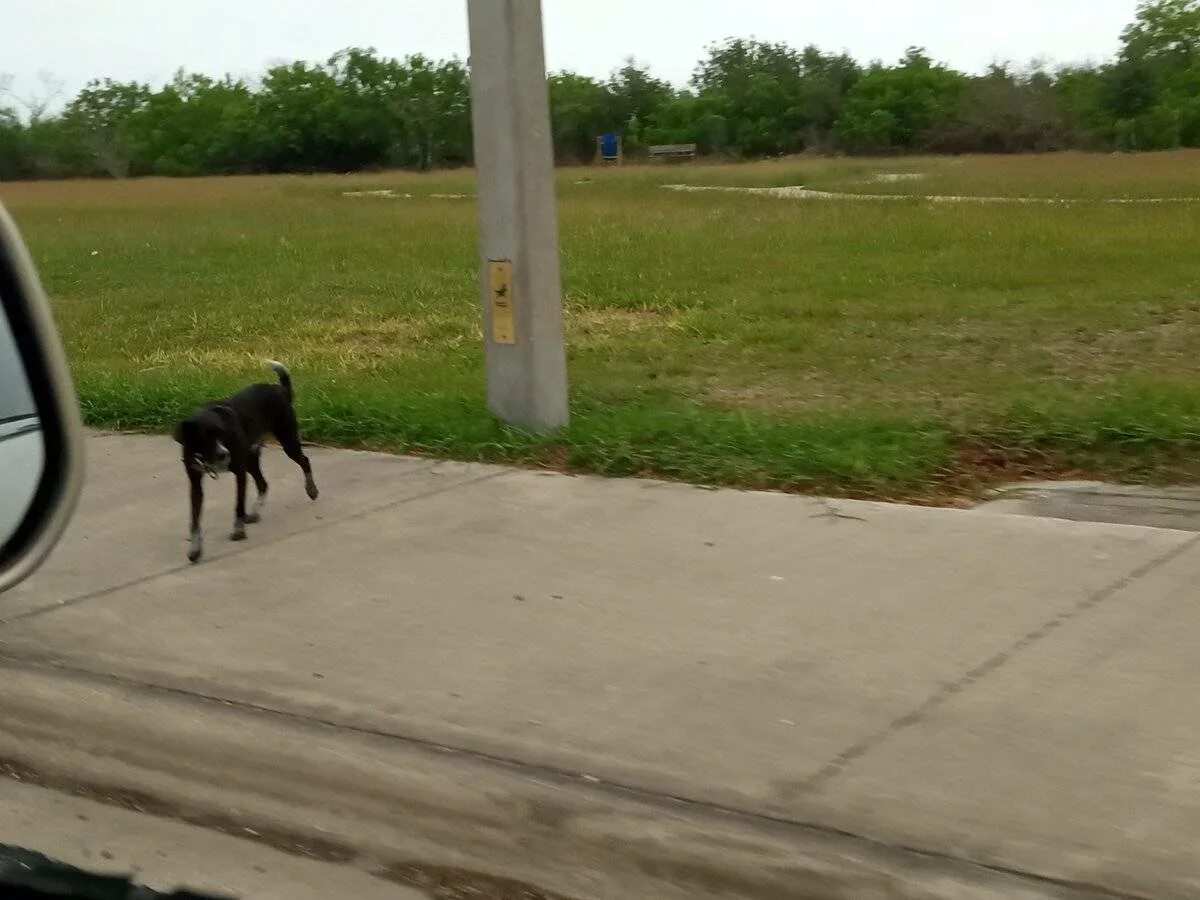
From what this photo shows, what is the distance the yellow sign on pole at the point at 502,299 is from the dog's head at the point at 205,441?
2013 millimetres

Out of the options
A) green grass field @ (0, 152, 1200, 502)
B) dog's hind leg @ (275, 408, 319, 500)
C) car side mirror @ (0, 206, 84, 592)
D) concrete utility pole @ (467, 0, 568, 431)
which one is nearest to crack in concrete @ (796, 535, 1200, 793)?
green grass field @ (0, 152, 1200, 502)

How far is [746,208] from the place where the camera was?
31812 millimetres

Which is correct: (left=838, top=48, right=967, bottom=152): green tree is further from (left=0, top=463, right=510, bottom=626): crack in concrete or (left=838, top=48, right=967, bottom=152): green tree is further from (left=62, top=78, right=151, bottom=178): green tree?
(left=0, top=463, right=510, bottom=626): crack in concrete

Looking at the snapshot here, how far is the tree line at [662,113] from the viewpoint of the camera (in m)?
78.4

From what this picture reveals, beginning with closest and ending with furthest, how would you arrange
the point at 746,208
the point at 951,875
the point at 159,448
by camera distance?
the point at 951,875 < the point at 159,448 < the point at 746,208

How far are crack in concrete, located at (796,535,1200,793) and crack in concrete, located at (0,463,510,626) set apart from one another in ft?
10.2

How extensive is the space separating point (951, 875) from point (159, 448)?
6184 millimetres

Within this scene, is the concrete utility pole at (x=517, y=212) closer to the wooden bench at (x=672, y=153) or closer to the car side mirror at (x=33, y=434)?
the car side mirror at (x=33, y=434)

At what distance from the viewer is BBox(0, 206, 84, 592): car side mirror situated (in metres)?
3.57

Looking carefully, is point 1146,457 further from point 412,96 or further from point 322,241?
point 412,96

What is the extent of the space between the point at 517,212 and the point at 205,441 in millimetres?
2302

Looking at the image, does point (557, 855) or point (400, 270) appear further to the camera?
point (400, 270)

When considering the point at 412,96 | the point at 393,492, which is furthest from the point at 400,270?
the point at 412,96

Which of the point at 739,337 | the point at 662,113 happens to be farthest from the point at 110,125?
the point at 739,337
